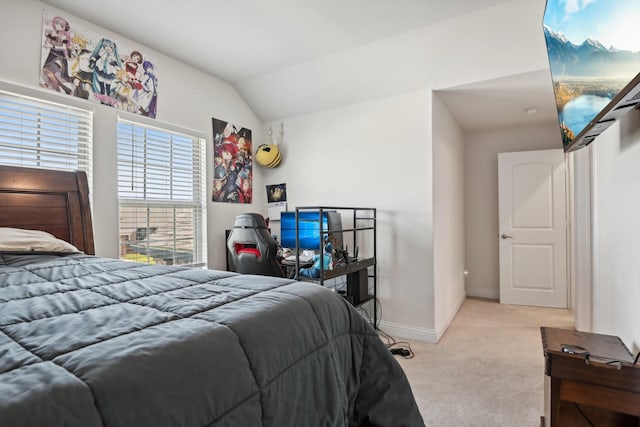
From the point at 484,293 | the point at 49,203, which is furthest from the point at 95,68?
the point at 484,293

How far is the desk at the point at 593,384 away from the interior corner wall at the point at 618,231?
17 cm

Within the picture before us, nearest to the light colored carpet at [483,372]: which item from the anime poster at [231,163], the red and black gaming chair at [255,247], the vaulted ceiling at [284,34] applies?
the red and black gaming chair at [255,247]

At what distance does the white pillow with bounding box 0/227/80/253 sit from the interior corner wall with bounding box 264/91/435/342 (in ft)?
7.32

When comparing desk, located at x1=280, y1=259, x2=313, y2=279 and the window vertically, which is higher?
the window

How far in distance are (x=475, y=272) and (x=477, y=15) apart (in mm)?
3293

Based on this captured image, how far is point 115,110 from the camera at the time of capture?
8.73ft

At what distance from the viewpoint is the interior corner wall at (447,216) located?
122 inches

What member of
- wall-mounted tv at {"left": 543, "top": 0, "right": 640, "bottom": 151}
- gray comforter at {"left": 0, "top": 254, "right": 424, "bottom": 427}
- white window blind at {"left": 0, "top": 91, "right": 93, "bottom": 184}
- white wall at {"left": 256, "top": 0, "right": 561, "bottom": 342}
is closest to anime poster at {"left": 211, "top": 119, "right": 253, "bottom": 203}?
white wall at {"left": 256, "top": 0, "right": 561, "bottom": 342}

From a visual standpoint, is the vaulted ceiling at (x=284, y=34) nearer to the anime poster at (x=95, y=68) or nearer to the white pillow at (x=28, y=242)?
the anime poster at (x=95, y=68)

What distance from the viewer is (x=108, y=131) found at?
103 inches

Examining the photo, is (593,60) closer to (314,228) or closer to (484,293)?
(314,228)

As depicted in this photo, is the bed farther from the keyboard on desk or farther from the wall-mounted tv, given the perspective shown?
the keyboard on desk

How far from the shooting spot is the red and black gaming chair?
8.49 feet

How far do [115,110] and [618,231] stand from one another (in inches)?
129
